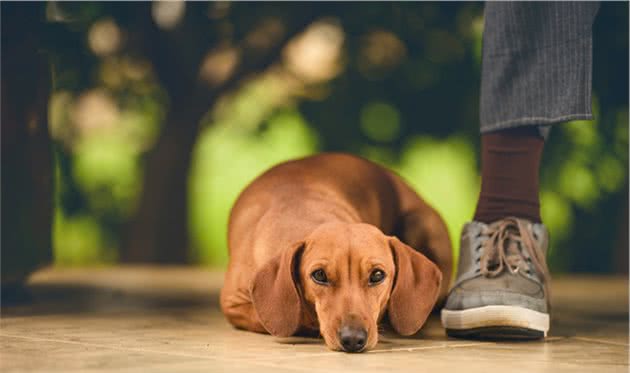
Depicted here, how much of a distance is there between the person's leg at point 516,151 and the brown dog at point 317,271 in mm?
133

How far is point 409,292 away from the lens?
2605 millimetres

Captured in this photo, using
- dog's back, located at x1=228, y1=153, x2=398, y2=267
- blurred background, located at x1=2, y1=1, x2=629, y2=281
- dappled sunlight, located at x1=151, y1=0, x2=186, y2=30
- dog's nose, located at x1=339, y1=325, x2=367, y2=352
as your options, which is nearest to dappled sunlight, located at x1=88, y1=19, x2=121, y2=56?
blurred background, located at x1=2, y1=1, x2=629, y2=281

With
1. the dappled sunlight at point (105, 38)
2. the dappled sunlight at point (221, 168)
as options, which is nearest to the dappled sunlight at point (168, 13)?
the dappled sunlight at point (105, 38)

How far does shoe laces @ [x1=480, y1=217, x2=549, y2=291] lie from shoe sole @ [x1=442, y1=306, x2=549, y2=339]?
14 cm

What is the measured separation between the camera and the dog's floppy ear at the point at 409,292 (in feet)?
8.51

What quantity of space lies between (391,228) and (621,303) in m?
1.06

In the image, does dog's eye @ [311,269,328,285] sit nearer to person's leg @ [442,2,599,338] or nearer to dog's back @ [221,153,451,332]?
dog's back @ [221,153,451,332]

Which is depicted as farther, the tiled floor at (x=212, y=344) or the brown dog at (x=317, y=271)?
the brown dog at (x=317, y=271)

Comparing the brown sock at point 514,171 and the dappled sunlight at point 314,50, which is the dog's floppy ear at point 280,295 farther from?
the dappled sunlight at point 314,50

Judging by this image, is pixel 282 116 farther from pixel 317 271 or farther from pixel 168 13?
pixel 317 271

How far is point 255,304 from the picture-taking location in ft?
8.41

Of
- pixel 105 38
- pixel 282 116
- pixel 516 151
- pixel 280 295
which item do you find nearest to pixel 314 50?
pixel 282 116

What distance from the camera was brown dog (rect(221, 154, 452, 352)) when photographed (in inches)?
95.0

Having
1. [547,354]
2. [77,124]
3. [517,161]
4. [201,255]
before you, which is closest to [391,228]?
[517,161]
